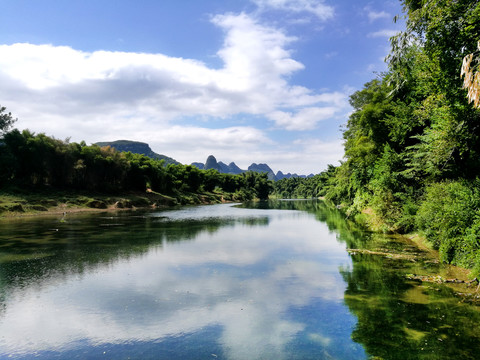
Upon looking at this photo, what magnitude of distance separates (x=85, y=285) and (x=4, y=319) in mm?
3934

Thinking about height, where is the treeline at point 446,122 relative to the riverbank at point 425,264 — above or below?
above

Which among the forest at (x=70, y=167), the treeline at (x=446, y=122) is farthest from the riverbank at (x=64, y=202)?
the treeline at (x=446, y=122)

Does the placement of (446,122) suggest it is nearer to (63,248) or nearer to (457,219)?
(457,219)

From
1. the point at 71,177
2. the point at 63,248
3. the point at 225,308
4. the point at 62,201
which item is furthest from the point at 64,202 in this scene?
the point at 225,308

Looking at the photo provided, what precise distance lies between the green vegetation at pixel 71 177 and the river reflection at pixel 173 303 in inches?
1546

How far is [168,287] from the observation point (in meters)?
14.1

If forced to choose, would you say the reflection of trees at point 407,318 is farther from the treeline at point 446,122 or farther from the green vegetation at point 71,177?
the green vegetation at point 71,177

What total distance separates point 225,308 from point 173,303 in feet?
6.90

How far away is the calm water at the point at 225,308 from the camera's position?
28.3 ft

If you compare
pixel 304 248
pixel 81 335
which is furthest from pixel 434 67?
pixel 81 335

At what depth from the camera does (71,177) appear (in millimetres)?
69188

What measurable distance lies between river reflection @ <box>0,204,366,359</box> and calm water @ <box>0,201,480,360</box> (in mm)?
51

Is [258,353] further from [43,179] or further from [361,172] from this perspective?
[43,179]

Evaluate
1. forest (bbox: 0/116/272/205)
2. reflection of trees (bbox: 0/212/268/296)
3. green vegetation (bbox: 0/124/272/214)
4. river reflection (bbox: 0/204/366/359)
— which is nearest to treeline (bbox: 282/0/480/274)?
river reflection (bbox: 0/204/366/359)
